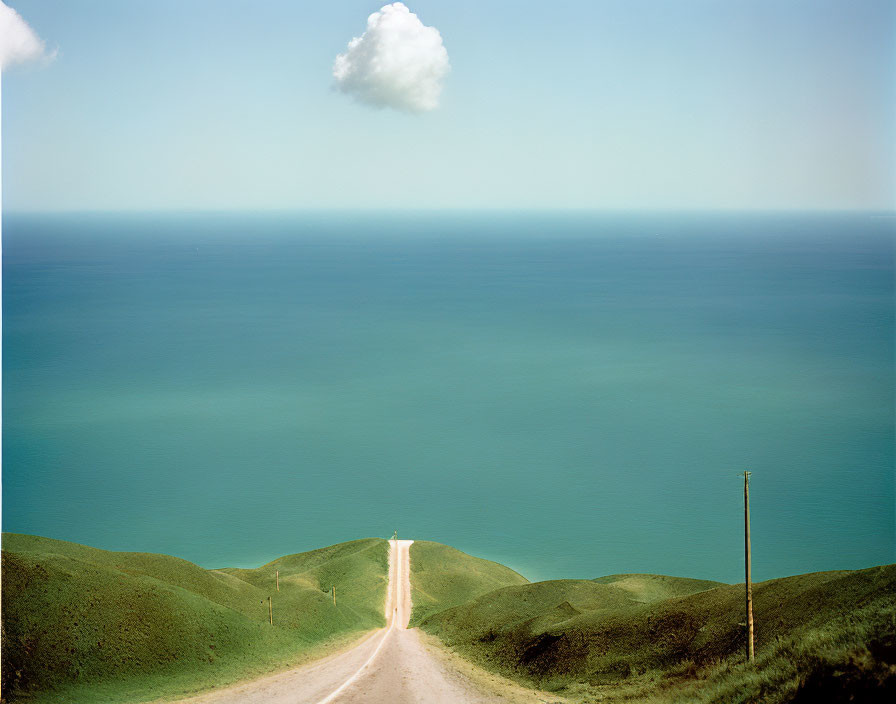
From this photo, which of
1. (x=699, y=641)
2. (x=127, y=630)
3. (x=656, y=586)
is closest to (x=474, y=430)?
(x=656, y=586)

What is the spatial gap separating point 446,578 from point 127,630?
1814cm

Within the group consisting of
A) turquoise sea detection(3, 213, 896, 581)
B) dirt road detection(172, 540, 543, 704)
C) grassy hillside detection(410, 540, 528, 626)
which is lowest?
dirt road detection(172, 540, 543, 704)

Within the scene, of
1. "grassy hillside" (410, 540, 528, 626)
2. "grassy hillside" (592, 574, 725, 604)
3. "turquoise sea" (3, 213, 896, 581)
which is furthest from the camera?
"turquoise sea" (3, 213, 896, 581)

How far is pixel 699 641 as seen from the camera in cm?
2028

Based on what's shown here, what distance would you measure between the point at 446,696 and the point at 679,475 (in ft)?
149

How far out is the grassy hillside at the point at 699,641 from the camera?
1452 cm

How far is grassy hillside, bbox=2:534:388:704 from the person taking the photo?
20578mm

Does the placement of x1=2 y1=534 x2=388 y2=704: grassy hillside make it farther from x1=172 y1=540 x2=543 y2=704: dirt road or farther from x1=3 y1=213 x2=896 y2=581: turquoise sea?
x1=3 y1=213 x2=896 y2=581: turquoise sea

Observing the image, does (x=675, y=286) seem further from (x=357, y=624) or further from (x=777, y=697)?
(x=777, y=697)

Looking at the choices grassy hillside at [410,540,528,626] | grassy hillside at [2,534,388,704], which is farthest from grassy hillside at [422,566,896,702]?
grassy hillside at [2,534,388,704]

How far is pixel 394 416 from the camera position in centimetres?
7675

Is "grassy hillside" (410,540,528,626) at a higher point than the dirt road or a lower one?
higher

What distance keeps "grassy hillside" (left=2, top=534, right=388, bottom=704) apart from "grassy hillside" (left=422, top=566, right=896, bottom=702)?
583cm

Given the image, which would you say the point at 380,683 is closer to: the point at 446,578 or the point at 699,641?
the point at 699,641
